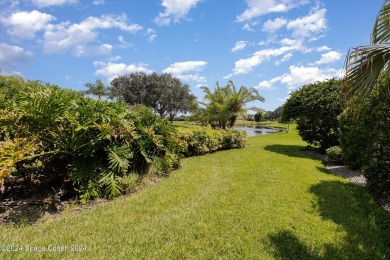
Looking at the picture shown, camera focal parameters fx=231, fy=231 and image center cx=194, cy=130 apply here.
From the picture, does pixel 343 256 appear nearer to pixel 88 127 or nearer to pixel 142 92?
pixel 88 127

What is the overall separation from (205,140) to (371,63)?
8600 millimetres

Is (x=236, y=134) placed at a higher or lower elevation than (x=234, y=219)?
higher

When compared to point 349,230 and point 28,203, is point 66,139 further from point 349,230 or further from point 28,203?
point 349,230

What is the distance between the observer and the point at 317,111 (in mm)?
12633

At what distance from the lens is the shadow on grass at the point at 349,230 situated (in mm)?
3275

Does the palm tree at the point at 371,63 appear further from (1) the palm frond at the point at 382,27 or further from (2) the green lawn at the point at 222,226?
(2) the green lawn at the point at 222,226

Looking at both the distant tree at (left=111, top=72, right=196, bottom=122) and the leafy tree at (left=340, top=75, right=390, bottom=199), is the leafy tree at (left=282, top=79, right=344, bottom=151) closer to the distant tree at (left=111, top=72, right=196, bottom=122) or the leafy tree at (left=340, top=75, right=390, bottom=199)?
the leafy tree at (left=340, top=75, right=390, bottom=199)

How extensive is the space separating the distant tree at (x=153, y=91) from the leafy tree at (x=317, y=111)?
17.9 m

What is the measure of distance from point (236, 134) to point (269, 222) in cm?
989

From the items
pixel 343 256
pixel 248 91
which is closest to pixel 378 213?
pixel 343 256

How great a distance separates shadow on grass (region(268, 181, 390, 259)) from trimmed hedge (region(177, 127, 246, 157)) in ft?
17.0

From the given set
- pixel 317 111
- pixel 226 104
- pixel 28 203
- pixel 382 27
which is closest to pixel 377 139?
pixel 382 27

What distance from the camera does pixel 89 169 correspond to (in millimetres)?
4801

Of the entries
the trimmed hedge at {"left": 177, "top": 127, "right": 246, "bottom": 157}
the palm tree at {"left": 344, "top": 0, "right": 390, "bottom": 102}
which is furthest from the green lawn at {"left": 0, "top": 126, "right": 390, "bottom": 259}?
the trimmed hedge at {"left": 177, "top": 127, "right": 246, "bottom": 157}
